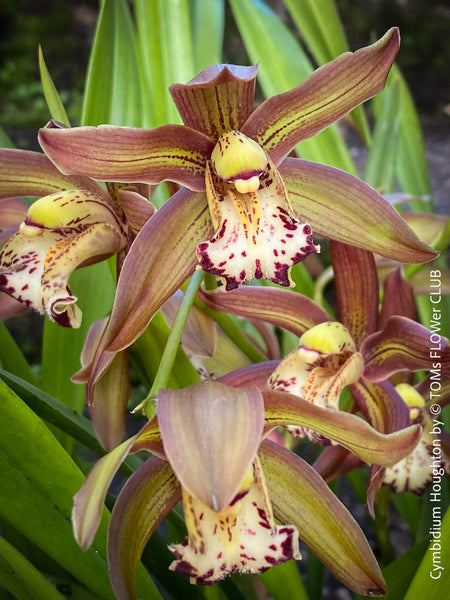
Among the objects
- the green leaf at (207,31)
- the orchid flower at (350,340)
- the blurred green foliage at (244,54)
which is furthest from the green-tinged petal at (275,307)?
the blurred green foliage at (244,54)

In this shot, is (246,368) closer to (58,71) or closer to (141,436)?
(141,436)

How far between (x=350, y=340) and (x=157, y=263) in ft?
0.93

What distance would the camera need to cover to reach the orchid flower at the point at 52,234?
75cm

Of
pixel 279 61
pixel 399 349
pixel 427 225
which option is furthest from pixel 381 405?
pixel 279 61

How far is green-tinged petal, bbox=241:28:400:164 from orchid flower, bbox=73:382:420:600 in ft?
0.87

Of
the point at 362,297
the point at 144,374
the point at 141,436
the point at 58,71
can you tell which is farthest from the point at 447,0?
the point at 141,436

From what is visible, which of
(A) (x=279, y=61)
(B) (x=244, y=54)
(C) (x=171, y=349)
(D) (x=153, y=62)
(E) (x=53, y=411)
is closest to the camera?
(C) (x=171, y=349)

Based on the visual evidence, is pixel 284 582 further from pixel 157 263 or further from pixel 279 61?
pixel 279 61

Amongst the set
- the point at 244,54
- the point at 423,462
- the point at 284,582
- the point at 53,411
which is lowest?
the point at 284,582

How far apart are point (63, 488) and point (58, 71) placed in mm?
2794

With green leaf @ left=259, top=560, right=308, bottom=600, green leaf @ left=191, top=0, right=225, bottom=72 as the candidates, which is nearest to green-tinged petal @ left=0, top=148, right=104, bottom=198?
green leaf @ left=259, top=560, right=308, bottom=600

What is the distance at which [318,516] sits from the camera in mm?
708

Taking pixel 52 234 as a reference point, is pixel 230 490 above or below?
below

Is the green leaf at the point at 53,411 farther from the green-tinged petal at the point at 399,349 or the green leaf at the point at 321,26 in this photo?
the green leaf at the point at 321,26
